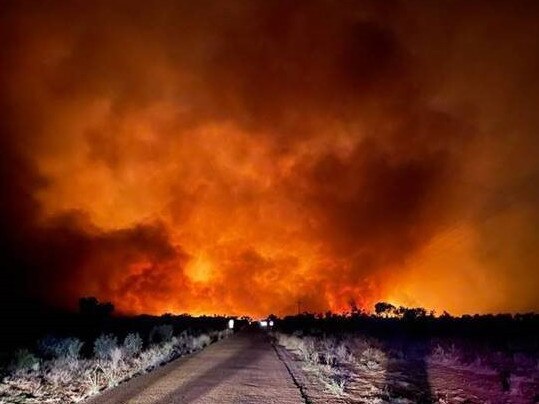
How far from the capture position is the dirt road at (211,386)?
40.2 feet

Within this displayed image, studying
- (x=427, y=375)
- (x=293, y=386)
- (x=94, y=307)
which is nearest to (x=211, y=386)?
(x=293, y=386)

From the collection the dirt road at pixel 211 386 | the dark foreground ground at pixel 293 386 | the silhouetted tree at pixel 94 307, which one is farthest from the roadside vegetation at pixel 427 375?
the silhouetted tree at pixel 94 307

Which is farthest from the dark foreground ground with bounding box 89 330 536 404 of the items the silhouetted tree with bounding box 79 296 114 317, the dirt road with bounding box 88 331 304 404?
the silhouetted tree with bounding box 79 296 114 317

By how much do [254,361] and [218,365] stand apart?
7.55 ft

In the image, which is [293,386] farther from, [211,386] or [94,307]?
[94,307]

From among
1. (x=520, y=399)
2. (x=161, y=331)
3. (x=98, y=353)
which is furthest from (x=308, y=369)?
(x=161, y=331)

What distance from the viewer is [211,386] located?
567 inches

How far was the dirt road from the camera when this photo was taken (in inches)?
483

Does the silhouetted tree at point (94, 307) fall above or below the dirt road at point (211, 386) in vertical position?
above

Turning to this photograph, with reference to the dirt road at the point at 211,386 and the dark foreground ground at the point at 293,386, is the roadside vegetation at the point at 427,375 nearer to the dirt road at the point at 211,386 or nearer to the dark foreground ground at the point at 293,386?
the dark foreground ground at the point at 293,386

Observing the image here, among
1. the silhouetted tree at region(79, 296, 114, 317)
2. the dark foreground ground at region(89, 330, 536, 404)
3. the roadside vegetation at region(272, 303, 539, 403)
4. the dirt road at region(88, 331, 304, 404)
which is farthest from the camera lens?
the silhouetted tree at region(79, 296, 114, 317)

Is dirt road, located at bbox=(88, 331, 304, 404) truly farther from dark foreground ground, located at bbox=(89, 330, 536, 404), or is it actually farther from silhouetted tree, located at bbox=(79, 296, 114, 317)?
silhouetted tree, located at bbox=(79, 296, 114, 317)

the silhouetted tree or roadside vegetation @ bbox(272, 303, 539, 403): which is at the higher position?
the silhouetted tree

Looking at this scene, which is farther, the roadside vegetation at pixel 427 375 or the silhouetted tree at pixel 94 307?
the silhouetted tree at pixel 94 307
